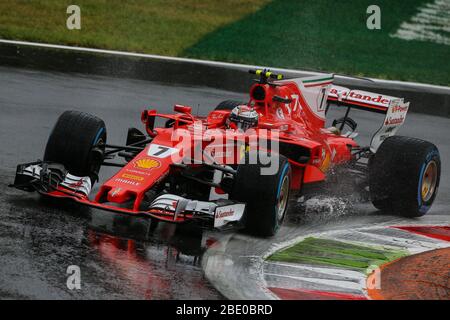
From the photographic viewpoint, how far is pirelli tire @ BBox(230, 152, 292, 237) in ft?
28.0

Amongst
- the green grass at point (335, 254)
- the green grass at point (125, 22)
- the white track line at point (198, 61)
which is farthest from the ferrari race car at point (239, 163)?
the green grass at point (125, 22)

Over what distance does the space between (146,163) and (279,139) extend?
1528 millimetres

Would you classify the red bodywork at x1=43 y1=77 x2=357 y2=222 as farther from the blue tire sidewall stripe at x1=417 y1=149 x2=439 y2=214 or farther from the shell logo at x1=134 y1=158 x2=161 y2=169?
the blue tire sidewall stripe at x1=417 y1=149 x2=439 y2=214

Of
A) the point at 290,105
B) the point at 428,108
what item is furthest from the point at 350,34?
Result: the point at 290,105

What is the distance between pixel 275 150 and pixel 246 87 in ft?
28.6

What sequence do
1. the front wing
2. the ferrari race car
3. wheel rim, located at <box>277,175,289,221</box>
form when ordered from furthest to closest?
wheel rim, located at <box>277,175,289,221</box> < the ferrari race car < the front wing

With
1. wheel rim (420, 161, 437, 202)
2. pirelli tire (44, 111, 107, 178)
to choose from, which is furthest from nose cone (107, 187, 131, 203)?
wheel rim (420, 161, 437, 202)

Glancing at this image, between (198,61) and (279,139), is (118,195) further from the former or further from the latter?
(198,61)

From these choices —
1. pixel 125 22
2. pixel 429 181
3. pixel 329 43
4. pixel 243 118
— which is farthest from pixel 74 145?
pixel 329 43

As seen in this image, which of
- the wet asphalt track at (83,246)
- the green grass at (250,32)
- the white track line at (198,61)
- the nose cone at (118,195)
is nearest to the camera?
the wet asphalt track at (83,246)

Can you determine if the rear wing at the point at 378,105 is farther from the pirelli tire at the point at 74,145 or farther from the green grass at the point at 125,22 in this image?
the green grass at the point at 125,22

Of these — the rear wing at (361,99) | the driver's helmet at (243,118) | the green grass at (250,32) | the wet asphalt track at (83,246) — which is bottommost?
the wet asphalt track at (83,246)

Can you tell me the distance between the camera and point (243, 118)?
9695 mm

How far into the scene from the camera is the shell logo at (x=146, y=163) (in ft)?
28.7
